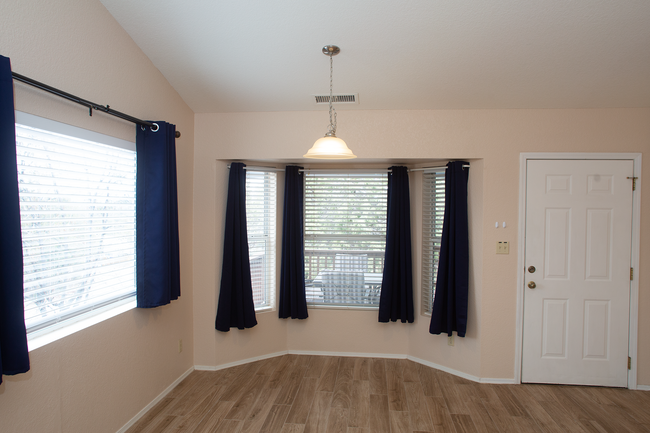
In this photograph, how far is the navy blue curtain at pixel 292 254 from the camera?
3814 millimetres

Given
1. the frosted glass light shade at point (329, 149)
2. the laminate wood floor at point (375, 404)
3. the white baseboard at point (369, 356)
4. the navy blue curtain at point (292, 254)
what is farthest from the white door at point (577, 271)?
the navy blue curtain at point (292, 254)

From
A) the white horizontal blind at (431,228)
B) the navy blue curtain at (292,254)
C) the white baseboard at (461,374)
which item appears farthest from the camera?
the navy blue curtain at (292,254)

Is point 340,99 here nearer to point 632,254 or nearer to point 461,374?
point 461,374

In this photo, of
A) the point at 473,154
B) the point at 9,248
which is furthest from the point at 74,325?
the point at 473,154

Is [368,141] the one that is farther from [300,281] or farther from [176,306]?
[176,306]

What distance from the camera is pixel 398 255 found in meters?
3.78

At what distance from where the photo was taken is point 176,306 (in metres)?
3.24

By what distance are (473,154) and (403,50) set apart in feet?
4.19

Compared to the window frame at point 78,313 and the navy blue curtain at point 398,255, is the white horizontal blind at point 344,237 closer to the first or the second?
the navy blue curtain at point 398,255

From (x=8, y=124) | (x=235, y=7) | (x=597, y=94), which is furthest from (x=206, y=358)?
(x=597, y=94)

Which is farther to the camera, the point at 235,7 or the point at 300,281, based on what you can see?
the point at 300,281

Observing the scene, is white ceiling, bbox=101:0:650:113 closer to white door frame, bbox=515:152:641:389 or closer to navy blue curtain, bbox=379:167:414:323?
white door frame, bbox=515:152:641:389

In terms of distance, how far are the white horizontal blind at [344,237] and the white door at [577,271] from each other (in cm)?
147

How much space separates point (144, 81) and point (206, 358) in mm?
2597
